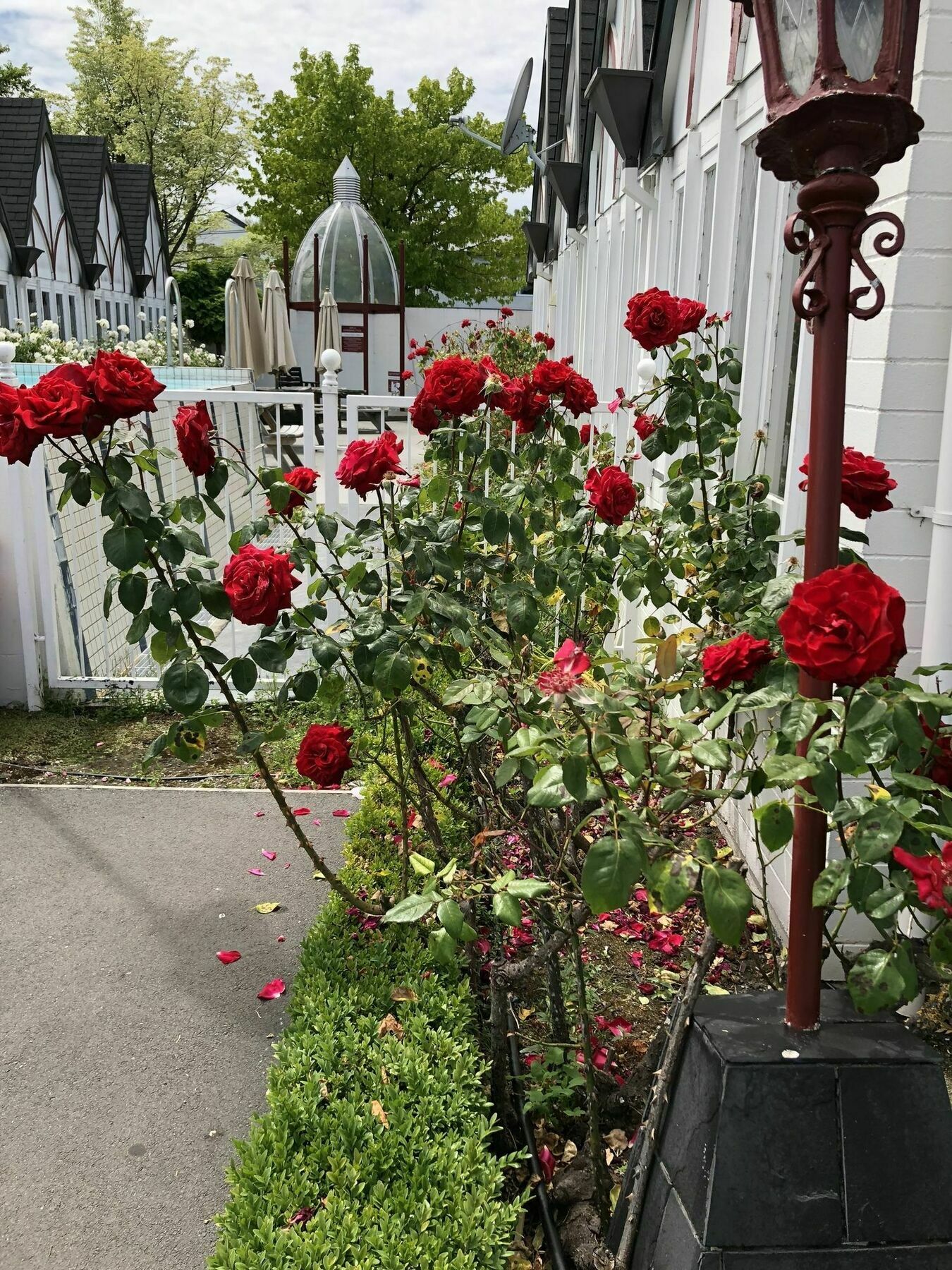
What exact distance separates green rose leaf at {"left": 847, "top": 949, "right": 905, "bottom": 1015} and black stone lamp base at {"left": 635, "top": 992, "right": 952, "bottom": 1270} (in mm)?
122

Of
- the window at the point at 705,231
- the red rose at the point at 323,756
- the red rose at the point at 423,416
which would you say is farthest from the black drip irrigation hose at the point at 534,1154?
the window at the point at 705,231

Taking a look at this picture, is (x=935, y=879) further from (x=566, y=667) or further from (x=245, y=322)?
(x=245, y=322)

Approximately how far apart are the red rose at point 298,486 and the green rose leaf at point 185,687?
1.67ft

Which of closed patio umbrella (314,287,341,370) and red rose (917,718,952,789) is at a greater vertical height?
closed patio umbrella (314,287,341,370)

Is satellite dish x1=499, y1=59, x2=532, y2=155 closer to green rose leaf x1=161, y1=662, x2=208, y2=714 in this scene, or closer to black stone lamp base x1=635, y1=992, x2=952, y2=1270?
green rose leaf x1=161, y1=662, x2=208, y2=714

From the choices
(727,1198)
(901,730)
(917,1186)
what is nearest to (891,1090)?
(917,1186)

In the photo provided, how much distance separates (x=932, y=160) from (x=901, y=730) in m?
1.84

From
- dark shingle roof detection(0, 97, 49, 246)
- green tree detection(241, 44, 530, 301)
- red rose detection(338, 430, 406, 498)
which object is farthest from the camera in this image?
green tree detection(241, 44, 530, 301)

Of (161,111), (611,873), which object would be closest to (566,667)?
(611,873)

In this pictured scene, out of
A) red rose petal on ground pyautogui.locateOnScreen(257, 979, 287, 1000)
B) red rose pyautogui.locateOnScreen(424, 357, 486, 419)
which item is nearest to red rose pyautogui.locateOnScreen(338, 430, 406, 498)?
red rose pyautogui.locateOnScreen(424, 357, 486, 419)

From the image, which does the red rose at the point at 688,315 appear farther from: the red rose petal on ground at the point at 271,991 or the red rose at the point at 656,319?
the red rose petal on ground at the point at 271,991

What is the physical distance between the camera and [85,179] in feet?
97.1

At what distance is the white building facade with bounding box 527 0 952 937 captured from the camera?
2.67 metres

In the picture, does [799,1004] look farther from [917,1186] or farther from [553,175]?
[553,175]
